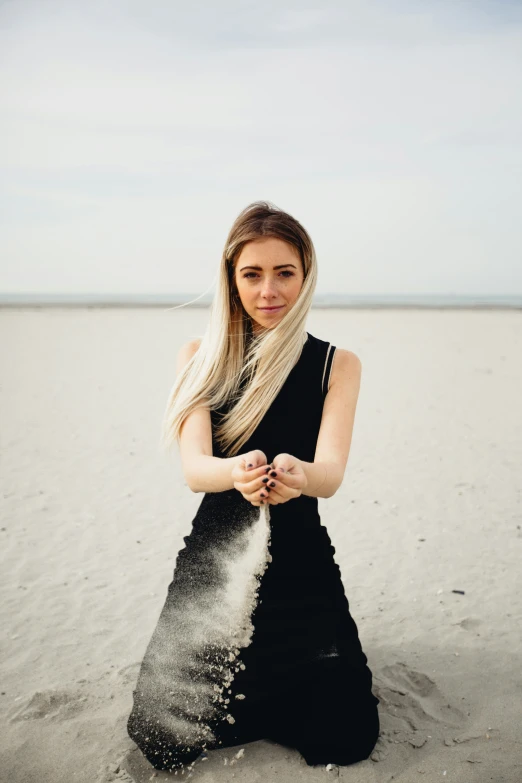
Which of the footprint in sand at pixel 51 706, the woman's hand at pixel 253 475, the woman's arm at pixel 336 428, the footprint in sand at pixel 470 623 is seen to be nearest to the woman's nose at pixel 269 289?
the woman's arm at pixel 336 428

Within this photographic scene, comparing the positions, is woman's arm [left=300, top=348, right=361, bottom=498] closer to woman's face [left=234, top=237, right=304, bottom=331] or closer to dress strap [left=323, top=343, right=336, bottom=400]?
dress strap [left=323, top=343, right=336, bottom=400]

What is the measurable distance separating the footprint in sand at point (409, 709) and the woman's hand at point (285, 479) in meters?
1.50

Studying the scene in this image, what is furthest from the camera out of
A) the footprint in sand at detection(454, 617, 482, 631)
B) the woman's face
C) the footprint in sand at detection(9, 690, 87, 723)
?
the footprint in sand at detection(454, 617, 482, 631)

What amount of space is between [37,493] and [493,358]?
13.7m

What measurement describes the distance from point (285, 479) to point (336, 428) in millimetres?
619

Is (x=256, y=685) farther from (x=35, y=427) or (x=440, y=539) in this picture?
(x=35, y=427)

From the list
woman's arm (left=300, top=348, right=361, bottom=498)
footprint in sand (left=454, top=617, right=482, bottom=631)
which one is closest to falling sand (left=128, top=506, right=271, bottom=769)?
woman's arm (left=300, top=348, right=361, bottom=498)

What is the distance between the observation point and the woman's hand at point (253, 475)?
239cm

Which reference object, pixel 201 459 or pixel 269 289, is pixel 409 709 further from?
pixel 269 289

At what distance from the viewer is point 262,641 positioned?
9.65 feet

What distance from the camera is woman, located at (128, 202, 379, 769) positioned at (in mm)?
2908

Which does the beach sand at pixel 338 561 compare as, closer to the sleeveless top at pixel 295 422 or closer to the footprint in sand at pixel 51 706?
the footprint in sand at pixel 51 706

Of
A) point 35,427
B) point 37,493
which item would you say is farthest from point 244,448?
point 35,427

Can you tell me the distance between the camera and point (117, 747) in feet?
10.2
